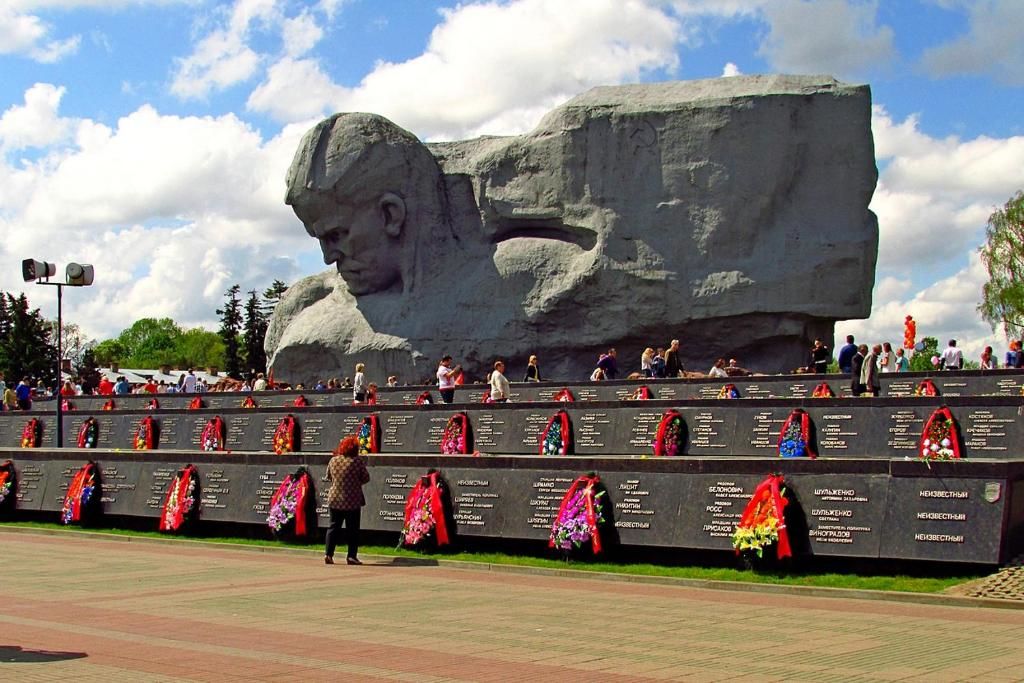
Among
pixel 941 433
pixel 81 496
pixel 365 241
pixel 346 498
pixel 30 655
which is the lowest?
pixel 30 655

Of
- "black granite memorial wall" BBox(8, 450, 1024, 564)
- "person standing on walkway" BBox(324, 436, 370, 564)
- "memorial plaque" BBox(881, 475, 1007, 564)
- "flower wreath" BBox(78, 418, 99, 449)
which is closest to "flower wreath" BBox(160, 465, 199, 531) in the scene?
"black granite memorial wall" BBox(8, 450, 1024, 564)

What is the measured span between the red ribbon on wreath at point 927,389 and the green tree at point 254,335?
159 feet

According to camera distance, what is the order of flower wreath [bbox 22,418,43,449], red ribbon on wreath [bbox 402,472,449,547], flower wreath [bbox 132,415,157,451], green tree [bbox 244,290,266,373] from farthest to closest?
green tree [bbox 244,290,266,373], flower wreath [bbox 22,418,43,449], flower wreath [bbox 132,415,157,451], red ribbon on wreath [bbox 402,472,449,547]

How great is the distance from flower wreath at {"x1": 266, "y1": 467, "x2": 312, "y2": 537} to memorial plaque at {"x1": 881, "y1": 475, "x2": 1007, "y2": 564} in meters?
7.02

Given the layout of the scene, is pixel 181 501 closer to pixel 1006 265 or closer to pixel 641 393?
pixel 641 393

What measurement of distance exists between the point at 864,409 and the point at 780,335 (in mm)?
12069

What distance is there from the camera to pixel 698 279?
27000 millimetres

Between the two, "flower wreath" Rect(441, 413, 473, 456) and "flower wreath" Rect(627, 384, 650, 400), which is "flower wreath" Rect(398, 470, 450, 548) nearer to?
"flower wreath" Rect(441, 413, 473, 456)

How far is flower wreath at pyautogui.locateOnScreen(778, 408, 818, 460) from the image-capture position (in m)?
14.8

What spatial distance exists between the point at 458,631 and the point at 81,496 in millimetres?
10305

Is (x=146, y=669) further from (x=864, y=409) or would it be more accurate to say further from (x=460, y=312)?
(x=460, y=312)

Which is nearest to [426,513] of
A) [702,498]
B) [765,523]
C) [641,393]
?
[702,498]

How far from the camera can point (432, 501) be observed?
13469 millimetres

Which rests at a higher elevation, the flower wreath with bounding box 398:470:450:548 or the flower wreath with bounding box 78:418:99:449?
the flower wreath with bounding box 78:418:99:449
